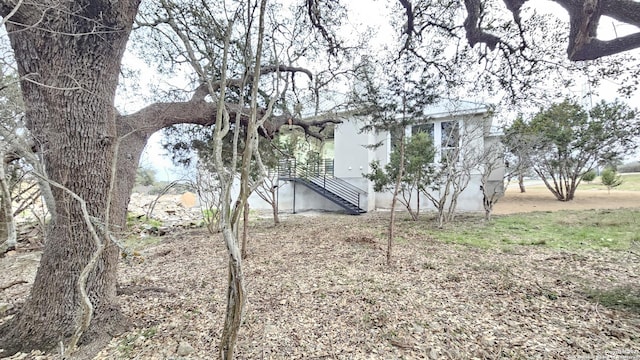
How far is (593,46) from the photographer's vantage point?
254cm

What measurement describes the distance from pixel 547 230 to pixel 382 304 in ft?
19.7

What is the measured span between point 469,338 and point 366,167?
9628 mm

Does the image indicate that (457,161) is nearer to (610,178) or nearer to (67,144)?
(67,144)

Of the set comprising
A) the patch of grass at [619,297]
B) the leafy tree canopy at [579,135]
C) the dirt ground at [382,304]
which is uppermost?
the leafy tree canopy at [579,135]

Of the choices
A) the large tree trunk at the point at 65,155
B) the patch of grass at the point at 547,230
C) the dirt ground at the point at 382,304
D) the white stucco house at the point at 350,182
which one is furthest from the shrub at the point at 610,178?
the large tree trunk at the point at 65,155

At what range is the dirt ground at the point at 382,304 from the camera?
2.12 meters

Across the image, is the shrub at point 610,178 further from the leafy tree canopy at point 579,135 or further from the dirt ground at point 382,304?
the dirt ground at point 382,304

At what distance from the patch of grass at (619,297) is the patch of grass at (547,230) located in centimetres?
206

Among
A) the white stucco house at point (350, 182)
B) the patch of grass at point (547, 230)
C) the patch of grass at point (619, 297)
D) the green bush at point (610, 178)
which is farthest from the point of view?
the green bush at point (610, 178)

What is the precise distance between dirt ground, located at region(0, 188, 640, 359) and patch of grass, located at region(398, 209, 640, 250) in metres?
0.59

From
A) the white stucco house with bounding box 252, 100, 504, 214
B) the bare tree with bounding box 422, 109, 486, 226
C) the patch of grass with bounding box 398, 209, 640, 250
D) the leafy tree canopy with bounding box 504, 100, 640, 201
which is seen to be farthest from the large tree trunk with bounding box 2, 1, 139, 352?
the leafy tree canopy with bounding box 504, 100, 640, 201

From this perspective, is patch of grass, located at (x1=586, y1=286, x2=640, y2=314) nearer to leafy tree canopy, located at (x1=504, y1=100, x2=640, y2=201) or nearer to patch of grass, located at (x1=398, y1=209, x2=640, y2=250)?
patch of grass, located at (x1=398, y1=209, x2=640, y2=250)

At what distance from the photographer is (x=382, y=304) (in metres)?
2.80

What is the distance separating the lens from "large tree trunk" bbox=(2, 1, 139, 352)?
215 centimetres
